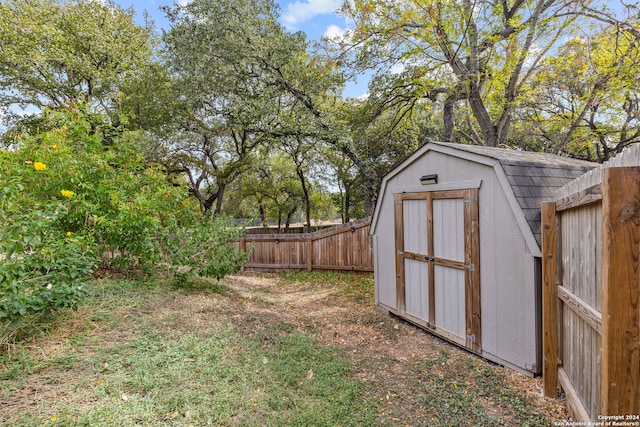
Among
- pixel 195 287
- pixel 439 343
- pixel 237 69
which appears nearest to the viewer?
pixel 439 343

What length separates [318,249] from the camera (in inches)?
348

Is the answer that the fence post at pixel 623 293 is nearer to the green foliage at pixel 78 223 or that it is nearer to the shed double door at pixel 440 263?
the shed double door at pixel 440 263

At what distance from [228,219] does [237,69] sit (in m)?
5.02

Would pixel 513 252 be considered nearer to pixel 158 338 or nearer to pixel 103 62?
pixel 158 338

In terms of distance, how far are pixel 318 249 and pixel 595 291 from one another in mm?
7401

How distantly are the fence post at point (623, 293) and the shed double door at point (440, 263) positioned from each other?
Answer: 7.00ft

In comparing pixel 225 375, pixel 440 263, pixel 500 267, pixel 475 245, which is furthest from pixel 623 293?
pixel 225 375

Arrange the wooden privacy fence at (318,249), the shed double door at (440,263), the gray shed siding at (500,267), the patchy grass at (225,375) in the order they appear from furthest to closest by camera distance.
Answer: the wooden privacy fence at (318,249)
the shed double door at (440,263)
the gray shed siding at (500,267)
the patchy grass at (225,375)

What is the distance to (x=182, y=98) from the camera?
921cm

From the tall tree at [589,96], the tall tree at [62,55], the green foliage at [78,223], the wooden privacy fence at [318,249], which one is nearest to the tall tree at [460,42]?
the tall tree at [589,96]

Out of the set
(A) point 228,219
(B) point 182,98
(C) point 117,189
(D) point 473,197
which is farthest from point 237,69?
(D) point 473,197

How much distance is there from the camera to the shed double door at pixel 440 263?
349cm

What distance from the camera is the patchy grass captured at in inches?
84.8

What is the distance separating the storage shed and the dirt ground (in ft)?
0.77
